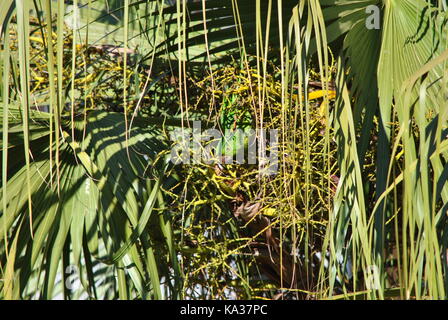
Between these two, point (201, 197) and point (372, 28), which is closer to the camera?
point (372, 28)

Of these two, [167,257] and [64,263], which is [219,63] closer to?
[167,257]

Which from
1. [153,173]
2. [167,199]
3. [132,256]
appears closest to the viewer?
[132,256]

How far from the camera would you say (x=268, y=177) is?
115 cm

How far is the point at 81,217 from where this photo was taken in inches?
44.9

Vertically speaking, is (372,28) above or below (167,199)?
above

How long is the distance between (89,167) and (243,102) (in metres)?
0.36

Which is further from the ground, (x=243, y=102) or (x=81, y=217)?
(x=243, y=102)
